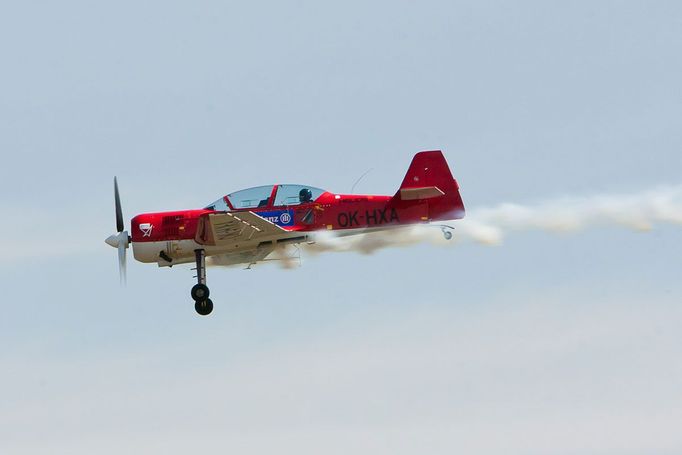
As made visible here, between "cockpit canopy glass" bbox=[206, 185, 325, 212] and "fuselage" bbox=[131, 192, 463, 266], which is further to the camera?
"cockpit canopy glass" bbox=[206, 185, 325, 212]

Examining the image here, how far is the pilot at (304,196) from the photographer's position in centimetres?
3806

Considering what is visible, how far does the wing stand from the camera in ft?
121

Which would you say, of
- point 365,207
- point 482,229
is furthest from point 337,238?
point 482,229

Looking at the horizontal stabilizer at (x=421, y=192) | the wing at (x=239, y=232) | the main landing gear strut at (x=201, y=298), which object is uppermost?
the horizontal stabilizer at (x=421, y=192)

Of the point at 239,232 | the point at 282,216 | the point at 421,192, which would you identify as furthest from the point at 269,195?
the point at 421,192

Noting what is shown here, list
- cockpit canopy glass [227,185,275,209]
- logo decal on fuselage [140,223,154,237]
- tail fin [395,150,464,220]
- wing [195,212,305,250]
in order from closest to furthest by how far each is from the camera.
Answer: wing [195,212,305,250], tail fin [395,150,464,220], cockpit canopy glass [227,185,275,209], logo decal on fuselage [140,223,154,237]

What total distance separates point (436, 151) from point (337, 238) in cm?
325

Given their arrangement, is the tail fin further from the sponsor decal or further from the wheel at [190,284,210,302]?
the wheel at [190,284,210,302]

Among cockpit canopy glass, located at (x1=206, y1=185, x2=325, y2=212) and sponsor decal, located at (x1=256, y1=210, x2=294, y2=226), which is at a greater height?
cockpit canopy glass, located at (x1=206, y1=185, x2=325, y2=212)

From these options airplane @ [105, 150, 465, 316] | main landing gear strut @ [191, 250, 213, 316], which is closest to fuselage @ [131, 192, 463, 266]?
airplane @ [105, 150, 465, 316]

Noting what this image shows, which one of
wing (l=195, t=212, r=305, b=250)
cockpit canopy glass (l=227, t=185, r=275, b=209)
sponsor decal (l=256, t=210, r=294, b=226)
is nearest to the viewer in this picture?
wing (l=195, t=212, r=305, b=250)

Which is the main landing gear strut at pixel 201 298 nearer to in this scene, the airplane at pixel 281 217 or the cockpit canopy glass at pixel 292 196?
the airplane at pixel 281 217

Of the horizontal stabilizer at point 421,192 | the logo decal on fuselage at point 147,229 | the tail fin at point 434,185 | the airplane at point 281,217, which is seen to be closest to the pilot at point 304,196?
the airplane at point 281,217

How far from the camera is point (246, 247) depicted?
38.5m
